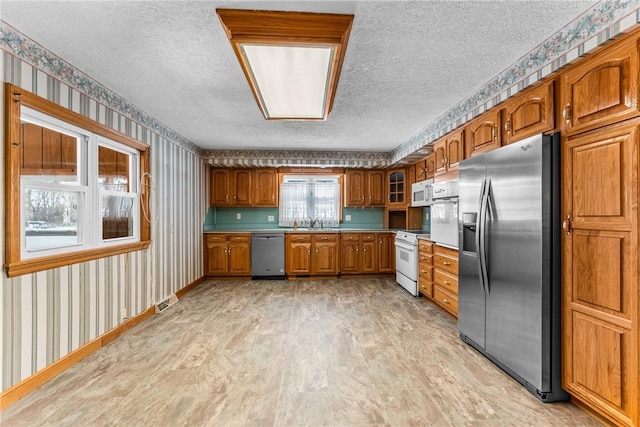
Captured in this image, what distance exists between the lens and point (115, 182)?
10.5 feet

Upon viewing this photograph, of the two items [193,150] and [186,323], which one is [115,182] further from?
[193,150]

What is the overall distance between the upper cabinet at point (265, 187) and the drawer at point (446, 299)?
3.41 meters

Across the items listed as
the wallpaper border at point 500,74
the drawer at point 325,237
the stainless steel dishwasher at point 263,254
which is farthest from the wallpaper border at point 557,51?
the stainless steel dishwasher at point 263,254

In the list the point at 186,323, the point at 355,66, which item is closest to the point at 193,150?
the point at 186,323

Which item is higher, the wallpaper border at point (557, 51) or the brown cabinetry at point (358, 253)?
the wallpaper border at point (557, 51)

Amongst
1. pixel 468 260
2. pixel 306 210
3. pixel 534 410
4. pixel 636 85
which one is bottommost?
pixel 534 410

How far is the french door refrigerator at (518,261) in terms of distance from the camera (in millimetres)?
2004

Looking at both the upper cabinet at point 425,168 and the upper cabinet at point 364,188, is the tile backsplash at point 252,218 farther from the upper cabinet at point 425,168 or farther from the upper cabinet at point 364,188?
the upper cabinet at point 425,168

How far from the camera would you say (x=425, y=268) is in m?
4.19

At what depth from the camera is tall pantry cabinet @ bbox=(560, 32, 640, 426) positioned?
1612mm

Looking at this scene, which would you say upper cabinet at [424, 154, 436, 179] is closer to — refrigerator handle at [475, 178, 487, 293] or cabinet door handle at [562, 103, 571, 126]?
refrigerator handle at [475, 178, 487, 293]

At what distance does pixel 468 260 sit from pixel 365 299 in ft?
6.13

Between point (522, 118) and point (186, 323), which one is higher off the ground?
point (522, 118)

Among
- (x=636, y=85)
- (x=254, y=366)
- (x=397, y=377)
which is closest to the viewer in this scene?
(x=636, y=85)
